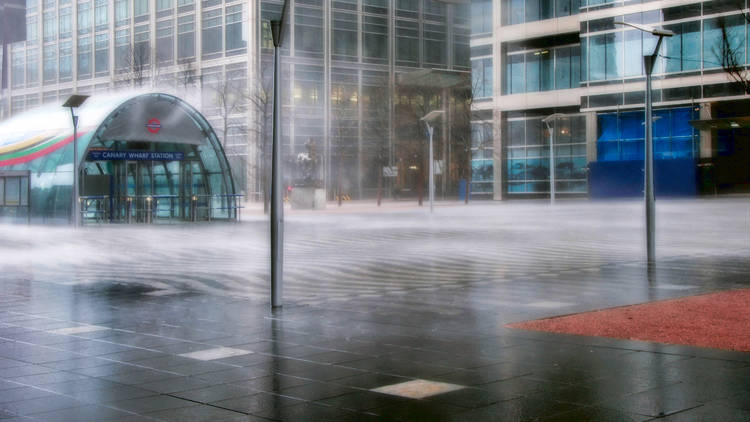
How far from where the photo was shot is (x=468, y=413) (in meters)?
5.50

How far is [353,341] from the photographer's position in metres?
8.36

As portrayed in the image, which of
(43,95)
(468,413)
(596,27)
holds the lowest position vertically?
(468,413)

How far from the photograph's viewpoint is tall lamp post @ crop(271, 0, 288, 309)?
10.6 metres

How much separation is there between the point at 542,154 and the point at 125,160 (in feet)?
122

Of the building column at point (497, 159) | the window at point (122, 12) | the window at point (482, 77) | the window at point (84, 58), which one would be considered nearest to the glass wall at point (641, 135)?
the building column at point (497, 159)

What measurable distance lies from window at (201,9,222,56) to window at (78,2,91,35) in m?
6.37

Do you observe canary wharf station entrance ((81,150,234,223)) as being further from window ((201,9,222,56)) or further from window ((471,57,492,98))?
window ((471,57,492,98))

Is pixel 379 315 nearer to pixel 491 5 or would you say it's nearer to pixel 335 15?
pixel 335 15

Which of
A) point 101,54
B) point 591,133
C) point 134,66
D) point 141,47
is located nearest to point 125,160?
point 134,66

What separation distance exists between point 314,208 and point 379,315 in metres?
40.2

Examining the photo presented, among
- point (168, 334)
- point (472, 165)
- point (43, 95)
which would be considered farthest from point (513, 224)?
point (472, 165)

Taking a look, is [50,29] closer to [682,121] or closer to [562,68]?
[562,68]

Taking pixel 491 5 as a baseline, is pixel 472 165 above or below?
below

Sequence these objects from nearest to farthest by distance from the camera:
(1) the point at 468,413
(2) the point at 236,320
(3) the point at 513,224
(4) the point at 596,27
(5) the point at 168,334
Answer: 1. (1) the point at 468,413
2. (5) the point at 168,334
3. (2) the point at 236,320
4. (3) the point at 513,224
5. (4) the point at 596,27
